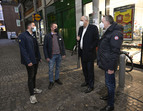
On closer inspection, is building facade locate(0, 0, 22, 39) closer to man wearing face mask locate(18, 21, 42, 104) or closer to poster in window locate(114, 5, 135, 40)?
poster in window locate(114, 5, 135, 40)

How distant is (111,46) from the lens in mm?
2215

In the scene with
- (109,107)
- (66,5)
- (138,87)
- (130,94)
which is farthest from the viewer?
(66,5)

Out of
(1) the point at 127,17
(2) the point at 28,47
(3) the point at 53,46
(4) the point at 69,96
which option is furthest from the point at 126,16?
(2) the point at 28,47

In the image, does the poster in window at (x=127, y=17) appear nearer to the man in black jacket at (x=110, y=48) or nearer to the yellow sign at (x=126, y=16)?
the yellow sign at (x=126, y=16)

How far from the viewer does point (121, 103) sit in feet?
9.37

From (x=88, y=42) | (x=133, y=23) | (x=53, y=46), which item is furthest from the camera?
(x=133, y=23)

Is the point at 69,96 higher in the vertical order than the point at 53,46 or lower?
lower

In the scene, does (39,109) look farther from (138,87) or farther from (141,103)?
(138,87)

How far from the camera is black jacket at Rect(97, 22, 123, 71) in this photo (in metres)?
2.17

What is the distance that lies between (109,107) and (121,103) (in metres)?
0.46

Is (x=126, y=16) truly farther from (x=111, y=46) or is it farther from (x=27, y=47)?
(x=27, y=47)

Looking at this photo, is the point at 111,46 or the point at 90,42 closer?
the point at 111,46

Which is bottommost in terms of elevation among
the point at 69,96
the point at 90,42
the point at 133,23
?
the point at 69,96

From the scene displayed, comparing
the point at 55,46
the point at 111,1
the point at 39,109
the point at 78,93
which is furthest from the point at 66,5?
the point at 39,109
